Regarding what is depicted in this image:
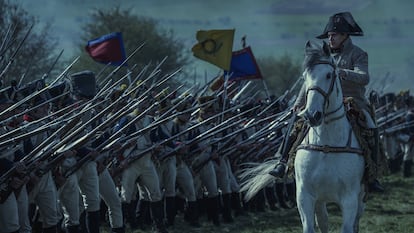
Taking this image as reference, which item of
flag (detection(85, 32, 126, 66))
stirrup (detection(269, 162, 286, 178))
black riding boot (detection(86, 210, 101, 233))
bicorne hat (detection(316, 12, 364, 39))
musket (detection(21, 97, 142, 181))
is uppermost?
flag (detection(85, 32, 126, 66))

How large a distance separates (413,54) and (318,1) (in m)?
14.9

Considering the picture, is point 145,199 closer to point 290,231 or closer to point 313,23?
point 290,231

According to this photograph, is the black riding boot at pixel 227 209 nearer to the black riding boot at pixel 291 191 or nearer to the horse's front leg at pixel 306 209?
the black riding boot at pixel 291 191

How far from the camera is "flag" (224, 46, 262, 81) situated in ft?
63.5

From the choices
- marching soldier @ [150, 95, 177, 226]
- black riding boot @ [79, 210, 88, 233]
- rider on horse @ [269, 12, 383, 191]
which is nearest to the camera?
rider on horse @ [269, 12, 383, 191]

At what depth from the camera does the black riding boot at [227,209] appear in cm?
1600

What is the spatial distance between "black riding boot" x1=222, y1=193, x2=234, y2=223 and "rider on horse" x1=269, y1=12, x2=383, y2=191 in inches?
212

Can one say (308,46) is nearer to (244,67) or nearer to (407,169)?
(244,67)

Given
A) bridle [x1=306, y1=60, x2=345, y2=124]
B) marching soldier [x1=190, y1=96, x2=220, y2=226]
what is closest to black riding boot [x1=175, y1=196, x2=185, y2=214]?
marching soldier [x1=190, y1=96, x2=220, y2=226]

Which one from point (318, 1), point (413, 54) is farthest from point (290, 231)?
point (413, 54)

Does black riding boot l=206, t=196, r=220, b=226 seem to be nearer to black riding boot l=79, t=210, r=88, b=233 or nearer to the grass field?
the grass field

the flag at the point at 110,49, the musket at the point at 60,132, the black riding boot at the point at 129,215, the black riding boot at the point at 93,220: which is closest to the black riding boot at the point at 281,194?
the flag at the point at 110,49

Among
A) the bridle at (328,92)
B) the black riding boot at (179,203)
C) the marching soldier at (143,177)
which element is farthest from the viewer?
the black riding boot at (179,203)

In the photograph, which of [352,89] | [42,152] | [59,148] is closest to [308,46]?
[352,89]
